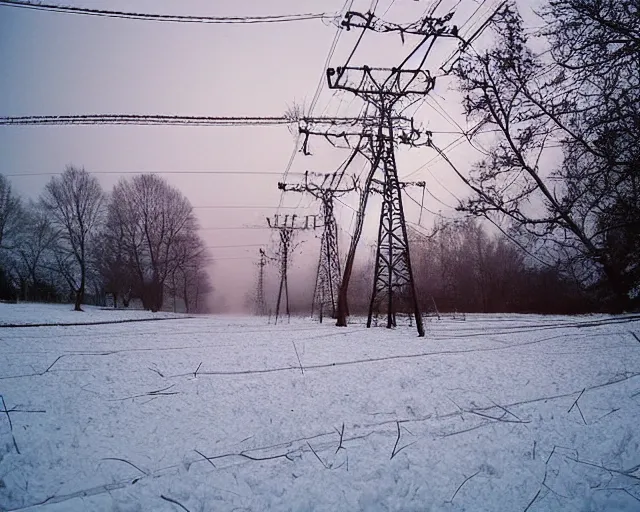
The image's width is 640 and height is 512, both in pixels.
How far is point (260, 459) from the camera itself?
3.54 metres

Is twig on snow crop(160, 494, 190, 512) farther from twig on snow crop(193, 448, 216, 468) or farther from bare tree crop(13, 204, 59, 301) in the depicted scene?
bare tree crop(13, 204, 59, 301)

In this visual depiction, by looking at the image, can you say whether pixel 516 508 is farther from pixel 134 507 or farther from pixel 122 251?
pixel 122 251

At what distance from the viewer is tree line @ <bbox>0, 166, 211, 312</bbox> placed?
31.0m

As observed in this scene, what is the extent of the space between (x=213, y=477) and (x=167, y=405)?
185 cm

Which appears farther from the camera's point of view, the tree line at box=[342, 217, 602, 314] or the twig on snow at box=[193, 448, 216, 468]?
the tree line at box=[342, 217, 602, 314]

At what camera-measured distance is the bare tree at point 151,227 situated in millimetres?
36562

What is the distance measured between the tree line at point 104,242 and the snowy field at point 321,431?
92.6ft

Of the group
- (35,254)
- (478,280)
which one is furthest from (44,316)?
(478,280)

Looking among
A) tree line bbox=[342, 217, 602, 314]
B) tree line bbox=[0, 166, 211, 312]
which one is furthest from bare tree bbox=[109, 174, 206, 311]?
tree line bbox=[342, 217, 602, 314]

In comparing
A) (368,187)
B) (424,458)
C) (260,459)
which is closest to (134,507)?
(260,459)

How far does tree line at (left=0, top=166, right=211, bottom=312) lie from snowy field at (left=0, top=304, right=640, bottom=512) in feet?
92.6

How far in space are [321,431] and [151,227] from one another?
38448 mm

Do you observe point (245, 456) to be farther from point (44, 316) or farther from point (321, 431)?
point (44, 316)

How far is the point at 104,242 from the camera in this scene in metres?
40.3
